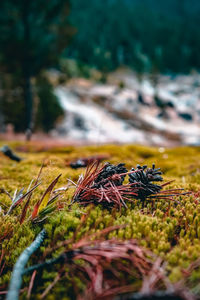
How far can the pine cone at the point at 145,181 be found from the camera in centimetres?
144

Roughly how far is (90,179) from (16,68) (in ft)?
55.6

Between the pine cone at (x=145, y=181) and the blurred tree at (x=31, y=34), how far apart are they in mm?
15705

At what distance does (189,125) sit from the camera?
136ft

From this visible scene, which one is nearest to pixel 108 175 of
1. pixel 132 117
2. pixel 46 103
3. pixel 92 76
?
pixel 46 103

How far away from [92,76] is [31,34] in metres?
58.9

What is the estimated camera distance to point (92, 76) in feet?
231

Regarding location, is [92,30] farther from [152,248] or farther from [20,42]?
[152,248]

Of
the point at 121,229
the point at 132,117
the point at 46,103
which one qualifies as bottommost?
the point at 121,229

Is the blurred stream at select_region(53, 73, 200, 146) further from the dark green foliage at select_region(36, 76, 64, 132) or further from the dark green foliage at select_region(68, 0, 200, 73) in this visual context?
the dark green foliage at select_region(68, 0, 200, 73)

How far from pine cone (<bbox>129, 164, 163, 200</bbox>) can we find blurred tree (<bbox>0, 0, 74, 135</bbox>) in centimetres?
1570

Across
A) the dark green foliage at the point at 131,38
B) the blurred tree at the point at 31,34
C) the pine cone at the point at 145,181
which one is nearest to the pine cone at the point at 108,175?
the pine cone at the point at 145,181

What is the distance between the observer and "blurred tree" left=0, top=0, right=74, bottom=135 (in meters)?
13.5

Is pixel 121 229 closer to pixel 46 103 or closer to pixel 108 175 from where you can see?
pixel 108 175

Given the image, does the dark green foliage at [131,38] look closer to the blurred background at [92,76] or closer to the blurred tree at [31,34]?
the blurred background at [92,76]
